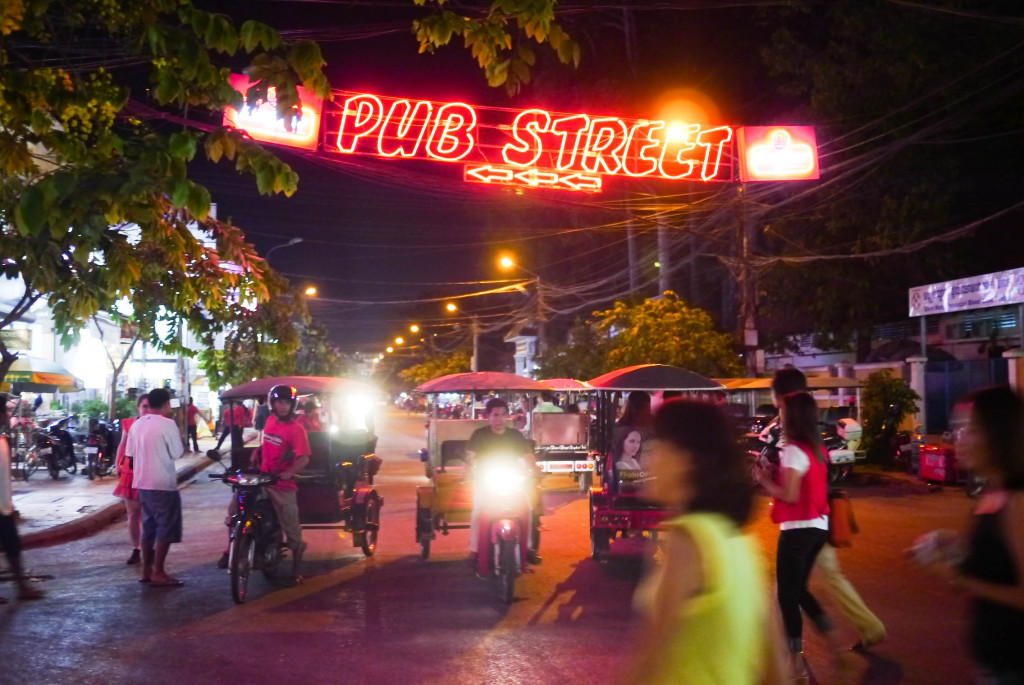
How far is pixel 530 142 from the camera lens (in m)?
18.2

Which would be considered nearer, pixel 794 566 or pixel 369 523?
pixel 794 566

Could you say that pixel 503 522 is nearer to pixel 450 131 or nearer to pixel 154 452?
pixel 154 452

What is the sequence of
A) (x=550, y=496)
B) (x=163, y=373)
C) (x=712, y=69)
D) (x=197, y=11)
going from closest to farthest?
(x=197, y=11), (x=550, y=496), (x=712, y=69), (x=163, y=373)

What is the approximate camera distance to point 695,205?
2428 cm

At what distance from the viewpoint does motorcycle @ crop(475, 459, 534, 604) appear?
30.0 feet

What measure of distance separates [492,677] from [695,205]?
742 inches

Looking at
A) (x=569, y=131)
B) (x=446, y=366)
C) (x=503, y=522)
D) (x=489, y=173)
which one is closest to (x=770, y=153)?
(x=569, y=131)

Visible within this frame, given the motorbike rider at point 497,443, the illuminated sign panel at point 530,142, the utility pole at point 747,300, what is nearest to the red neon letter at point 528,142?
the illuminated sign panel at point 530,142

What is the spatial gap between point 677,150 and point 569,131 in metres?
2.41

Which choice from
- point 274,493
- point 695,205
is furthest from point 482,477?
point 695,205

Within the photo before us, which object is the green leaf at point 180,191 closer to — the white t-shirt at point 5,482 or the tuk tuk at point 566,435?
the white t-shirt at point 5,482

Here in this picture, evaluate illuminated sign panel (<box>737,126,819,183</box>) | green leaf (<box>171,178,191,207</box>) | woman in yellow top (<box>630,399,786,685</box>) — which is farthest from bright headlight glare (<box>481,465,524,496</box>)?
illuminated sign panel (<box>737,126,819,183</box>)

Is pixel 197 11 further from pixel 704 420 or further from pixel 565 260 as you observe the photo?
pixel 565 260

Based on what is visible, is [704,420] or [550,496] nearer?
[704,420]
